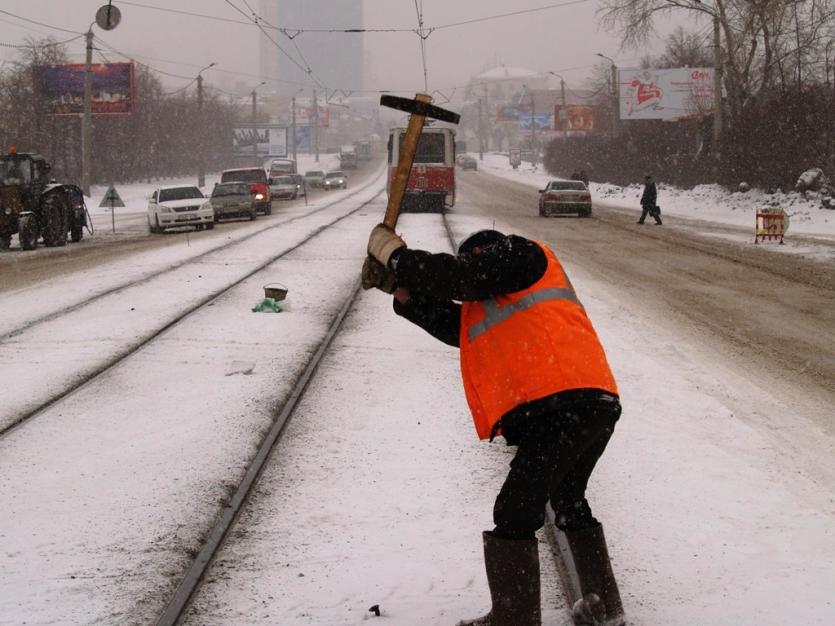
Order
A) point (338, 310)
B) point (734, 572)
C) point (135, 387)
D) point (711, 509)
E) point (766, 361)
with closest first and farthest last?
point (734, 572), point (711, 509), point (135, 387), point (766, 361), point (338, 310)

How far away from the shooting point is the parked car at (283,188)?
168ft

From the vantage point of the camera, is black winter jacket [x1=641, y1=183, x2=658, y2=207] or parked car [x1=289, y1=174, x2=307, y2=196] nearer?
black winter jacket [x1=641, y1=183, x2=658, y2=207]

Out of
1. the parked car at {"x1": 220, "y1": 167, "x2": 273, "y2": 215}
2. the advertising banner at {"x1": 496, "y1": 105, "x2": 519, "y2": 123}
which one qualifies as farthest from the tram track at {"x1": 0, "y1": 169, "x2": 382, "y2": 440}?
the advertising banner at {"x1": 496, "y1": 105, "x2": 519, "y2": 123}

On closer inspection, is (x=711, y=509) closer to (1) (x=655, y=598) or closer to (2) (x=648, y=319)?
(1) (x=655, y=598)

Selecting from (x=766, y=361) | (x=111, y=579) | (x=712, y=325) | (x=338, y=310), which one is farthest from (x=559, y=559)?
(x=338, y=310)

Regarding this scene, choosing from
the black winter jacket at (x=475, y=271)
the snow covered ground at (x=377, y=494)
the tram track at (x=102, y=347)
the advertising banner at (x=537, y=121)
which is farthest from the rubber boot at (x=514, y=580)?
the advertising banner at (x=537, y=121)

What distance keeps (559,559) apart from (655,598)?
0.53 m

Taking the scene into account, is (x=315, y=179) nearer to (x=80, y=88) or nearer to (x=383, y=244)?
(x=80, y=88)

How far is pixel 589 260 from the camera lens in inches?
750

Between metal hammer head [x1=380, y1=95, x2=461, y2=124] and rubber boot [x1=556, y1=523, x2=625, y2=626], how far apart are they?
1.54 m

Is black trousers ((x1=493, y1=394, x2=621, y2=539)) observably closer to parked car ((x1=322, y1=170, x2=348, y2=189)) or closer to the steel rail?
the steel rail

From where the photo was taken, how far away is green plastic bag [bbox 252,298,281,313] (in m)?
12.4

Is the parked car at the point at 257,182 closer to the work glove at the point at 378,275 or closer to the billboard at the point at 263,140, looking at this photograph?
the work glove at the point at 378,275

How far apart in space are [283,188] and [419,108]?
4863 centimetres
